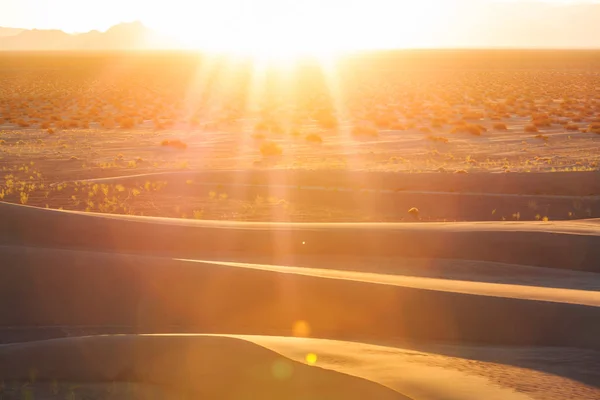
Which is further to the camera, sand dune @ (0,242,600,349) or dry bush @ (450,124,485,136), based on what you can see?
dry bush @ (450,124,485,136)

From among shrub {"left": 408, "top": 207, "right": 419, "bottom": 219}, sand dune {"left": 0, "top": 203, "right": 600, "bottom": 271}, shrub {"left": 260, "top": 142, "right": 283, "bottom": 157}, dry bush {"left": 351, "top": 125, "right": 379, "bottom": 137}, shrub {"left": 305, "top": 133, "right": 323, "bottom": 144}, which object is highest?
sand dune {"left": 0, "top": 203, "right": 600, "bottom": 271}

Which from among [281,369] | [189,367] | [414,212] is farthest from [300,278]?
[414,212]

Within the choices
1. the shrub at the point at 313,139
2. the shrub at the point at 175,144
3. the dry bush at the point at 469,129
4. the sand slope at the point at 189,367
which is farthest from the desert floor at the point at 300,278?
the dry bush at the point at 469,129

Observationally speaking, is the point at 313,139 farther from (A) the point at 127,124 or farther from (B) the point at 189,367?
(B) the point at 189,367

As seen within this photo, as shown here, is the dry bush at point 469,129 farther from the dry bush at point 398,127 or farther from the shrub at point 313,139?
the shrub at point 313,139

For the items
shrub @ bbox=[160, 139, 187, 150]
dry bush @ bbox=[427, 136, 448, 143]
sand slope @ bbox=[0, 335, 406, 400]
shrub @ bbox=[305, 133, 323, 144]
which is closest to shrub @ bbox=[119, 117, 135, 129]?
shrub @ bbox=[160, 139, 187, 150]

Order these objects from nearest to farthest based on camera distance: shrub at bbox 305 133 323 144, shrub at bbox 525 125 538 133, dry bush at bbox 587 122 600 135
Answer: shrub at bbox 305 133 323 144 < dry bush at bbox 587 122 600 135 < shrub at bbox 525 125 538 133

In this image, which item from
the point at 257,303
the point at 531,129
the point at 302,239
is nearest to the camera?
the point at 257,303

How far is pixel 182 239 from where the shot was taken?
12258mm

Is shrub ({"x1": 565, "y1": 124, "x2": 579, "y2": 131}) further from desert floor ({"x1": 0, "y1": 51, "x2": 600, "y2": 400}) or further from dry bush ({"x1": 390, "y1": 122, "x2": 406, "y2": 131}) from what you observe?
desert floor ({"x1": 0, "y1": 51, "x2": 600, "y2": 400})

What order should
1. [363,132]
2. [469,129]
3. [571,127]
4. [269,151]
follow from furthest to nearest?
[571,127] → [363,132] → [469,129] → [269,151]

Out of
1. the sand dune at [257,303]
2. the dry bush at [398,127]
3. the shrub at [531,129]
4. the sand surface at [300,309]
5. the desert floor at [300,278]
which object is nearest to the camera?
the sand surface at [300,309]

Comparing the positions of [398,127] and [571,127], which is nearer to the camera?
[571,127]

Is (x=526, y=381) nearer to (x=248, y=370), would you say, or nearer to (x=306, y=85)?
(x=248, y=370)
